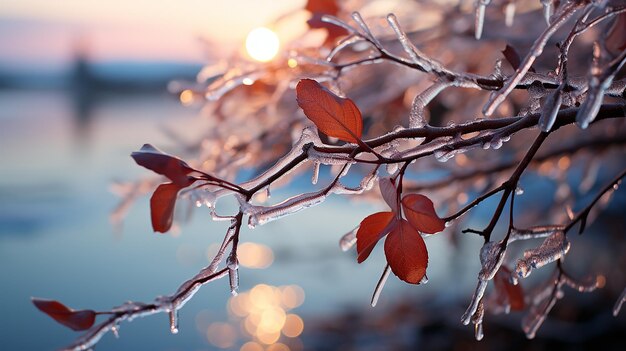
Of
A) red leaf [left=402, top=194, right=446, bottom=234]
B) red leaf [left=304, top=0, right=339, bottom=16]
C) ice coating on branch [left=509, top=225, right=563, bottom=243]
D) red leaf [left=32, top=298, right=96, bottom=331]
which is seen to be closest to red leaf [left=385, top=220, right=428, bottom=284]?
red leaf [left=402, top=194, right=446, bottom=234]

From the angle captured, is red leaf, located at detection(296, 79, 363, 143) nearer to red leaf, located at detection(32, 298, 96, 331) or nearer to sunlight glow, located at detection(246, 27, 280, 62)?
red leaf, located at detection(32, 298, 96, 331)

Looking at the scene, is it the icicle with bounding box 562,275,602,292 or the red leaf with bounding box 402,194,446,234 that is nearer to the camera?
the red leaf with bounding box 402,194,446,234

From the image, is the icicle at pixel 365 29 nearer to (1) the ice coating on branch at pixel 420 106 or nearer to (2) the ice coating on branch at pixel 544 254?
(1) the ice coating on branch at pixel 420 106

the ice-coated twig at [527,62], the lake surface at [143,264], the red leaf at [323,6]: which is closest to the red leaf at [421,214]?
the ice-coated twig at [527,62]

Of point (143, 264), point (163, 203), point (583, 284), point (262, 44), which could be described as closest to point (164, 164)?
point (163, 203)

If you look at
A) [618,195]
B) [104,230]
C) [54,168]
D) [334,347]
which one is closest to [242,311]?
[334,347]

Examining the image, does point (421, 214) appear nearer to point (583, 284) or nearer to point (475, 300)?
point (475, 300)

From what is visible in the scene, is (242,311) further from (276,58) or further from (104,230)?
(276,58)

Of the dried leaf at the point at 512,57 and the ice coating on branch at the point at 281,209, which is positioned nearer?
the ice coating on branch at the point at 281,209
